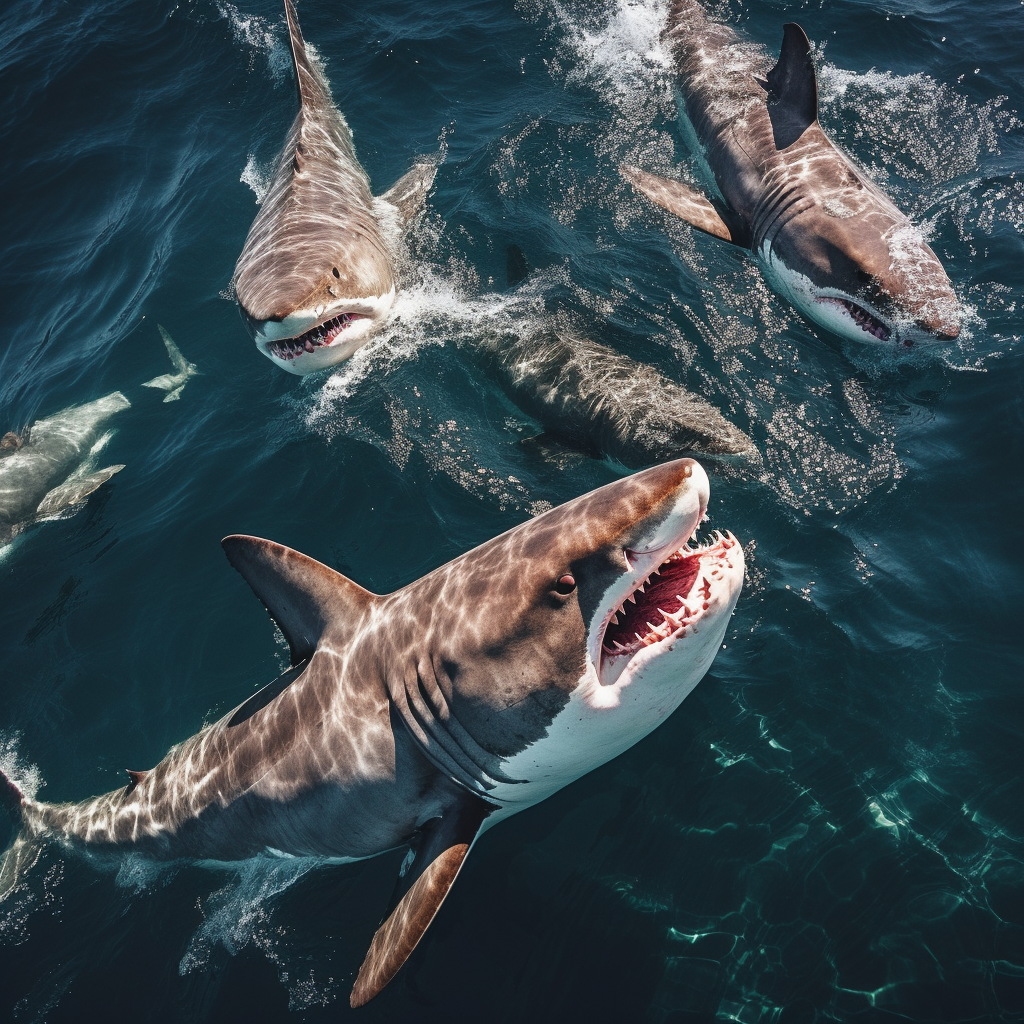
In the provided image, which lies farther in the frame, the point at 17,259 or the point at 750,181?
the point at 17,259

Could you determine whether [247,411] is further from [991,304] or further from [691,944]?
[991,304]

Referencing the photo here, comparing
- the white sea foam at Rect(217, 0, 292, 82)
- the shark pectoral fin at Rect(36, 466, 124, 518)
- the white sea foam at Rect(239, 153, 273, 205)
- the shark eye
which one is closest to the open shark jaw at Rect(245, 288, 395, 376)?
the shark pectoral fin at Rect(36, 466, 124, 518)

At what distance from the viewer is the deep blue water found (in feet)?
19.6

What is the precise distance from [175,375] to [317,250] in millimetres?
3814

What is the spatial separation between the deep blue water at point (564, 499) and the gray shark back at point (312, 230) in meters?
0.88

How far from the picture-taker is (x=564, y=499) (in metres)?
8.58

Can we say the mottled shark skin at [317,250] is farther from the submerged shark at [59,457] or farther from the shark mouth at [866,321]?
the shark mouth at [866,321]

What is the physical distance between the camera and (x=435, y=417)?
997 centimetres

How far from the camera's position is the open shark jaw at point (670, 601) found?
4.53 meters

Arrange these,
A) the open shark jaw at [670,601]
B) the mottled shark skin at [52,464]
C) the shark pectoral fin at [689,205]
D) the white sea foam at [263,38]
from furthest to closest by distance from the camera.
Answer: the white sea foam at [263,38] < the mottled shark skin at [52,464] < the shark pectoral fin at [689,205] < the open shark jaw at [670,601]

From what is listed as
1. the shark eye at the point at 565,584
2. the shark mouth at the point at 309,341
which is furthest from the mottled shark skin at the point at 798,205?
the shark eye at the point at 565,584

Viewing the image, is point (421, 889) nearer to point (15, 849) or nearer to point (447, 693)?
point (447, 693)

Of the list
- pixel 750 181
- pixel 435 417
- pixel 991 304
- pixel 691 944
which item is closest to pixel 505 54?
pixel 750 181

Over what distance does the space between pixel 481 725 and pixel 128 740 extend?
5.60 meters
